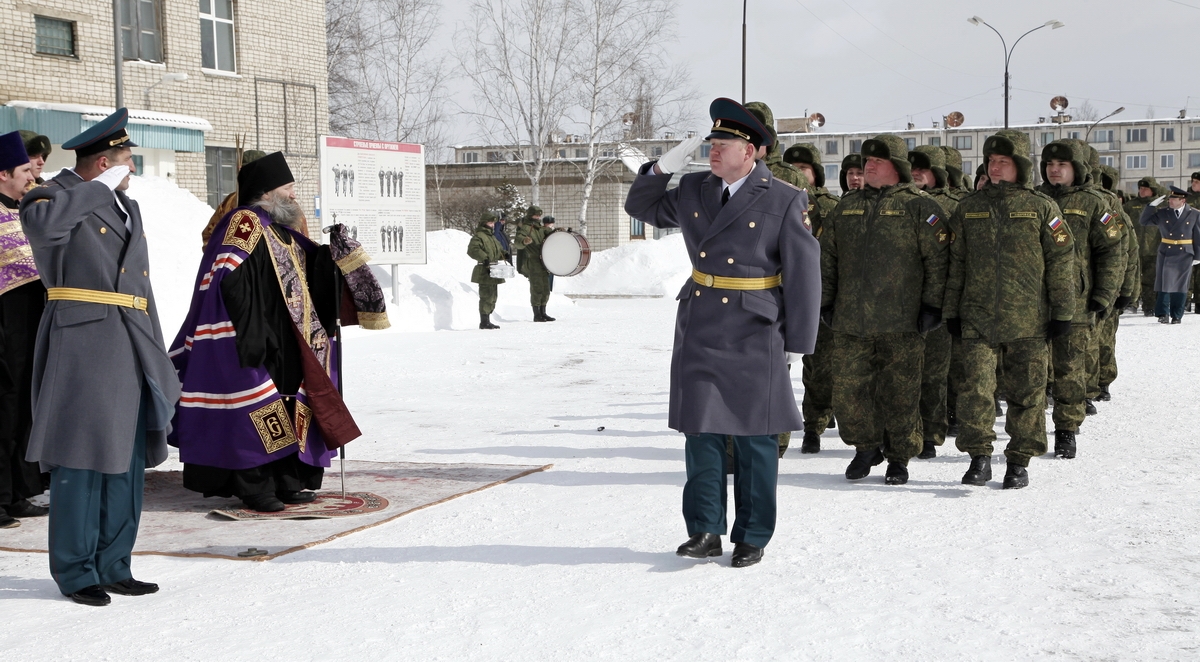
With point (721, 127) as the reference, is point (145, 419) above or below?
below

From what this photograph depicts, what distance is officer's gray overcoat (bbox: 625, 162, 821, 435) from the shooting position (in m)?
5.19

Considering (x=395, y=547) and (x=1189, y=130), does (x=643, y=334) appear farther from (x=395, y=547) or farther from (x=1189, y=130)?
(x=1189, y=130)

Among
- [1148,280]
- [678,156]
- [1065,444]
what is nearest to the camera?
[678,156]

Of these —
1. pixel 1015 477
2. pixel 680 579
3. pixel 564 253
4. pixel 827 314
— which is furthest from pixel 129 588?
pixel 564 253

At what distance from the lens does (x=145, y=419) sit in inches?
194

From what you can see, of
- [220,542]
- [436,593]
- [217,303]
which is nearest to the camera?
[436,593]

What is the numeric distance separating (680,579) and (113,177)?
2.66 metres

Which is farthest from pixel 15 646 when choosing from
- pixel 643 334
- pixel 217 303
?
pixel 643 334

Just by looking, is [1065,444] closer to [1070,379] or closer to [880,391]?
[1070,379]

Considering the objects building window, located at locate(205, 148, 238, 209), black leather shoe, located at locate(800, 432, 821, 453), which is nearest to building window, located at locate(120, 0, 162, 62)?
building window, located at locate(205, 148, 238, 209)

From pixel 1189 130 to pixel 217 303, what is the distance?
98062 mm

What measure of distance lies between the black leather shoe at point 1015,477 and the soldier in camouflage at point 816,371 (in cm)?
139

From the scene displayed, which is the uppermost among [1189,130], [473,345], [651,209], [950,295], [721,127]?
[1189,130]

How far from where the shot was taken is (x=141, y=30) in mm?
23625
